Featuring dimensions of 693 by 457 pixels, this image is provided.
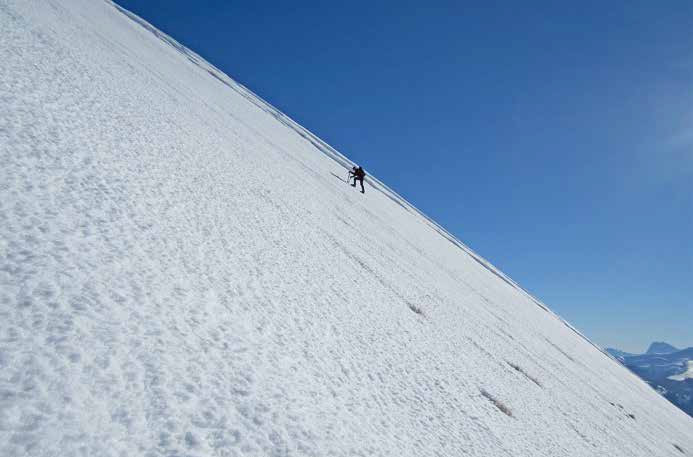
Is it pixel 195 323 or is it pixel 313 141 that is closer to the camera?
pixel 195 323

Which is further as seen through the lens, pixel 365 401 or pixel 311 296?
pixel 311 296

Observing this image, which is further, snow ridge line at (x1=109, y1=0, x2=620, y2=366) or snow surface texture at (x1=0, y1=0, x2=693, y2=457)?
snow ridge line at (x1=109, y1=0, x2=620, y2=366)

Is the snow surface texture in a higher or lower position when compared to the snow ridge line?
lower

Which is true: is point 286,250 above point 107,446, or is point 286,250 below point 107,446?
above

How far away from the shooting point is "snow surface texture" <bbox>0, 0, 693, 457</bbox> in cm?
313

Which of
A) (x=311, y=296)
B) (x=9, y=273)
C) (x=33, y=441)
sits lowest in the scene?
(x=33, y=441)

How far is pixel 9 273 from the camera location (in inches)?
145

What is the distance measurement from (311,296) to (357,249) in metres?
5.15

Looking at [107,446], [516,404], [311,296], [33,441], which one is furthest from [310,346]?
[516,404]

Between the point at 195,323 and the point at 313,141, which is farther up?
the point at 313,141

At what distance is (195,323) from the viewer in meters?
4.43

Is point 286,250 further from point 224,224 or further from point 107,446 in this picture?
point 107,446

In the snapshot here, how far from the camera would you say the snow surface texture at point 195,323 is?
123 inches

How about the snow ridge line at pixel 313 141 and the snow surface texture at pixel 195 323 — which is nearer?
the snow surface texture at pixel 195 323
